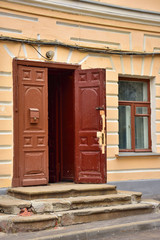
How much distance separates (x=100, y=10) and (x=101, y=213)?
449cm

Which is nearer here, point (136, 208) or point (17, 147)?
point (136, 208)

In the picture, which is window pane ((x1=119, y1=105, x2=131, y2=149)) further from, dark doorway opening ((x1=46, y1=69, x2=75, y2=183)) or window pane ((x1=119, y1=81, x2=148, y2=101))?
dark doorway opening ((x1=46, y1=69, x2=75, y2=183))

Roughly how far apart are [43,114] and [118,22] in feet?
9.25

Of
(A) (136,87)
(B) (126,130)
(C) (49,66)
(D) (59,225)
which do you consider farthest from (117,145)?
(D) (59,225)

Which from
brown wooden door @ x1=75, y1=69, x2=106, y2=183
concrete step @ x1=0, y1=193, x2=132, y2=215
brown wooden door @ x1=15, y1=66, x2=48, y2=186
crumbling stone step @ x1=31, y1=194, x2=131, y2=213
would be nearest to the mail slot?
brown wooden door @ x1=15, y1=66, x2=48, y2=186

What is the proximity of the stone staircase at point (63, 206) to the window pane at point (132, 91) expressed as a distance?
251cm

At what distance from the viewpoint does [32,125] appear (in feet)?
25.2

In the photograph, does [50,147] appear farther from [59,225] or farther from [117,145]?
[59,225]

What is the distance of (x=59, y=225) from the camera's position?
239 inches

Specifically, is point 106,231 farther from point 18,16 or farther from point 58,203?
point 18,16

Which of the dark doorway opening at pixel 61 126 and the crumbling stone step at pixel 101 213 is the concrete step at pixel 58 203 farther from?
the dark doorway opening at pixel 61 126

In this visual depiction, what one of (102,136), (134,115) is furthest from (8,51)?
(134,115)

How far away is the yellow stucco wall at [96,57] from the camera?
24.4 feet

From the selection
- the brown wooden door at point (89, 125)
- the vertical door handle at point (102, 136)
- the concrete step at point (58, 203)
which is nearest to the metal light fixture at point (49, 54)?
the brown wooden door at point (89, 125)
